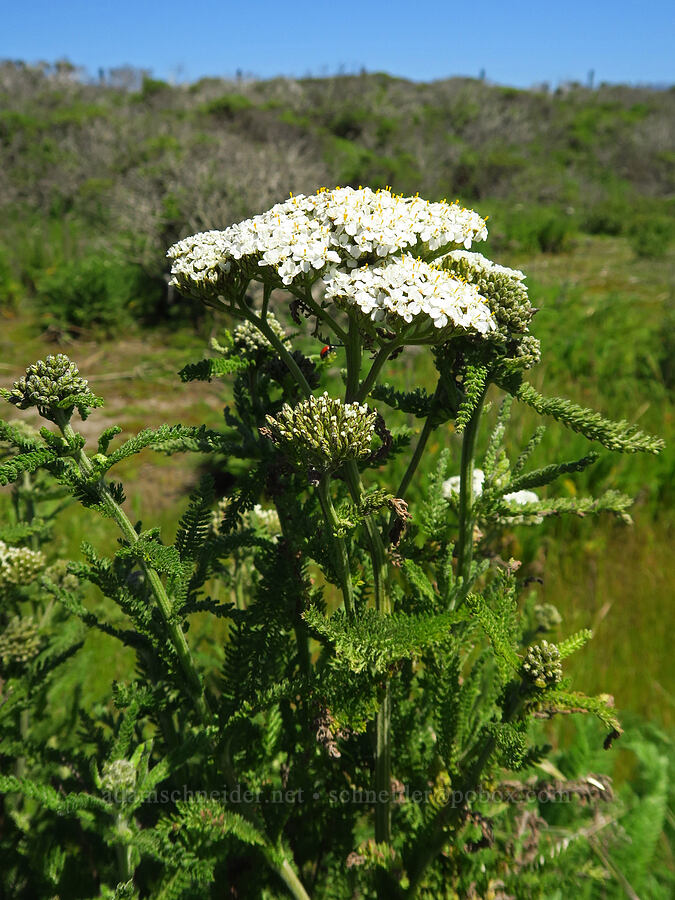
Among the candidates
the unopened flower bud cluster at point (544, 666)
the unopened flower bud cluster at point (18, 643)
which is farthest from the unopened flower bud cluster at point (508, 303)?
the unopened flower bud cluster at point (18, 643)

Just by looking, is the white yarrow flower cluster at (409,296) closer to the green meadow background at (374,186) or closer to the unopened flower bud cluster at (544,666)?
the unopened flower bud cluster at (544,666)

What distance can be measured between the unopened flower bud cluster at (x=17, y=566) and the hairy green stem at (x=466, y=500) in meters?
1.39

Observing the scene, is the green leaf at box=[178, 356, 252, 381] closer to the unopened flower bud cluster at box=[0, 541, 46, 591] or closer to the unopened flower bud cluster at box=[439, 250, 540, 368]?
the unopened flower bud cluster at box=[439, 250, 540, 368]

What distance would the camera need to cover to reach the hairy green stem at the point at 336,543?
1.27m

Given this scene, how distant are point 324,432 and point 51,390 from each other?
0.57 m

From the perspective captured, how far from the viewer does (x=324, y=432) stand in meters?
1.22

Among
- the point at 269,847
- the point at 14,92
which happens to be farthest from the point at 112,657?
the point at 14,92

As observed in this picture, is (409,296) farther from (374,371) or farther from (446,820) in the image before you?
(446,820)

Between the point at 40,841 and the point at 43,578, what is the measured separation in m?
0.82

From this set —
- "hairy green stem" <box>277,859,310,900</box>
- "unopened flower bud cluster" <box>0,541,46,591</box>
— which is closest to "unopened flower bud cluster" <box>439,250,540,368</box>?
"hairy green stem" <box>277,859,310,900</box>

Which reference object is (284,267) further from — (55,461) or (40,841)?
(40,841)

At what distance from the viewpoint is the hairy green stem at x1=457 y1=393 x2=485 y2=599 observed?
4.95 ft

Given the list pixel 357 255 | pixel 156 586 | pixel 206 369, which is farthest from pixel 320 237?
pixel 156 586

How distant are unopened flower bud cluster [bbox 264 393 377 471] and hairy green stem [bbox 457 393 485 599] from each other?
1.15 feet
